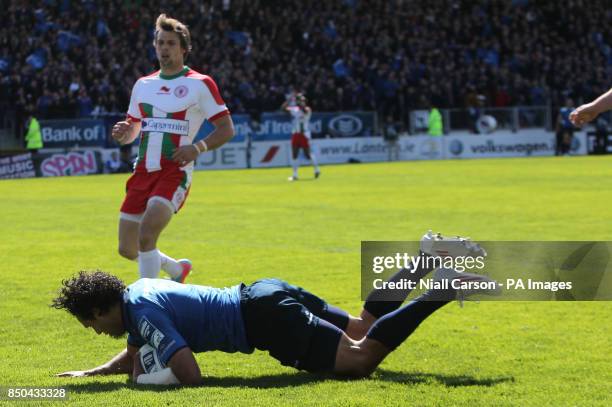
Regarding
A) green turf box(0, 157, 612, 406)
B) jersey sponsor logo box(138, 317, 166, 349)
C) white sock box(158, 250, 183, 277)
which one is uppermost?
jersey sponsor logo box(138, 317, 166, 349)

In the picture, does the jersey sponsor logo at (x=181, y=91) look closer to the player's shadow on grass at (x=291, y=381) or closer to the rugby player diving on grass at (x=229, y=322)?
the rugby player diving on grass at (x=229, y=322)

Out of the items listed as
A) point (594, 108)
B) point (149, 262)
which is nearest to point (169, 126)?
point (149, 262)

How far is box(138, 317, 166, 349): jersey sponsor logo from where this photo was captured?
5.88m

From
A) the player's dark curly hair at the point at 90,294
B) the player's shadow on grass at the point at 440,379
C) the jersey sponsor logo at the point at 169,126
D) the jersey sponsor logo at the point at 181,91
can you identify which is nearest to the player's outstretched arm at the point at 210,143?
the jersey sponsor logo at the point at 169,126

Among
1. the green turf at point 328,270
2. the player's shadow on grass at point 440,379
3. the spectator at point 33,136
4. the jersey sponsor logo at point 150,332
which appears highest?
the spectator at point 33,136

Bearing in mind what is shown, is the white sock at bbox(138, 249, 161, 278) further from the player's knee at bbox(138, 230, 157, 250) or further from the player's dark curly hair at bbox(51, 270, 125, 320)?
the player's dark curly hair at bbox(51, 270, 125, 320)

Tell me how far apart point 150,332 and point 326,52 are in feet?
126

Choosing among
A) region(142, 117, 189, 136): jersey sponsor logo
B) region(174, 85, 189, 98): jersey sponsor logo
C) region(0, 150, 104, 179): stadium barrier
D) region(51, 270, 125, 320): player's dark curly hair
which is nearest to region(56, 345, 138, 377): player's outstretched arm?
region(51, 270, 125, 320): player's dark curly hair

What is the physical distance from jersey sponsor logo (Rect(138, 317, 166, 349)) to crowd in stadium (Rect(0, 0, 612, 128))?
98.3 ft

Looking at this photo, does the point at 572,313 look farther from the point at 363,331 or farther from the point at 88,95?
the point at 88,95

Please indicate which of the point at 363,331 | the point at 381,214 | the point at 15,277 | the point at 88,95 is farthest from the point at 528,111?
the point at 363,331

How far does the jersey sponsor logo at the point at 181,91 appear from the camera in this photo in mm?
8789

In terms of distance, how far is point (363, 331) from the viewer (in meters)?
6.93

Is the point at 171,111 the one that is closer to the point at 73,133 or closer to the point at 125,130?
the point at 125,130
